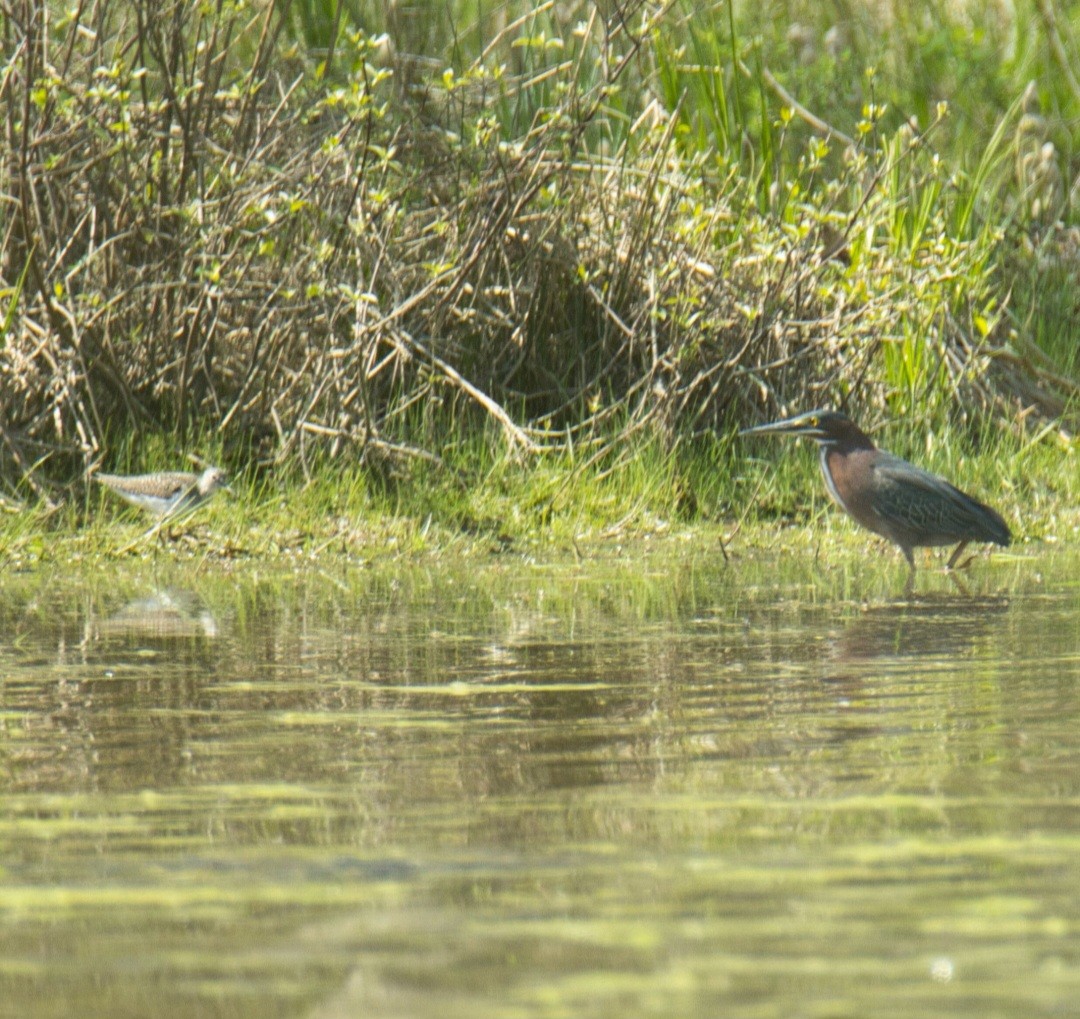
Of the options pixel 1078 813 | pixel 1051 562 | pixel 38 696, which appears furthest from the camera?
pixel 1051 562

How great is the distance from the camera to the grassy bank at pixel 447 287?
27.0 ft

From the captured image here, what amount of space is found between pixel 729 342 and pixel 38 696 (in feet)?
17.7

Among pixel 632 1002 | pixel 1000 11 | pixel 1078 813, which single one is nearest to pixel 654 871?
pixel 632 1002

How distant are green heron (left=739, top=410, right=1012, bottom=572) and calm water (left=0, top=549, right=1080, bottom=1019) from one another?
5.79 ft

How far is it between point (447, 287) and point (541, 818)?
5.80 m

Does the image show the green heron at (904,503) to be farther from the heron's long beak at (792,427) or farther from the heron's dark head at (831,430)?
the heron's long beak at (792,427)

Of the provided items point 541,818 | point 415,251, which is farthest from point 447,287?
point 541,818

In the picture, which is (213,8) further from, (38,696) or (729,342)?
(38,696)

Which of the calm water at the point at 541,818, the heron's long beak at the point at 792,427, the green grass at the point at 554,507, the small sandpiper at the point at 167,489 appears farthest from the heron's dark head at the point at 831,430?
the calm water at the point at 541,818

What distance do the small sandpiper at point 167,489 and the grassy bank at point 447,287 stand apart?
7.6 inches

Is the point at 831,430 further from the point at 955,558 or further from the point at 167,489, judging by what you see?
the point at 167,489

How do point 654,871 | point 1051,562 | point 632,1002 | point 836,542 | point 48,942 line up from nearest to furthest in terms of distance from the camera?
point 632,1002 → point 48,942 → point 654,871 → point 1051,562 → point 836,542

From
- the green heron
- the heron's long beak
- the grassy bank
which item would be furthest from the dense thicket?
the green heron

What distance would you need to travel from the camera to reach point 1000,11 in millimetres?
12820
